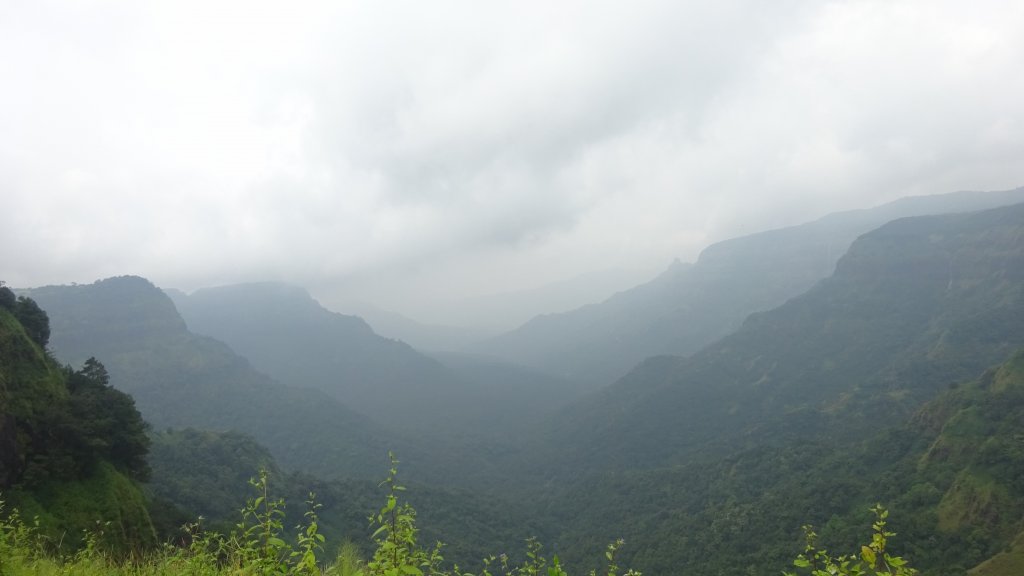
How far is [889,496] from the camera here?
240 ft

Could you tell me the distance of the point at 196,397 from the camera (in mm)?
184125

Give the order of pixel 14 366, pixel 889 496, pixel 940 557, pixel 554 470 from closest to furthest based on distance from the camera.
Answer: pixel 14 366, pixel 940 557, pixel 889 496, pixel 554 470

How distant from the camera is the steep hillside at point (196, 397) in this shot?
563 feet

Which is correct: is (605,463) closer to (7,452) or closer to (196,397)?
(196,397)

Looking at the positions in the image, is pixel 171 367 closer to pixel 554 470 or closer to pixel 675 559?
pixel 554 470

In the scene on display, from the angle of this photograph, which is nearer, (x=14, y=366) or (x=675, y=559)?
(x=14, y=366)

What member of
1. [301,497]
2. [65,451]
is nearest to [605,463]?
[301,497]

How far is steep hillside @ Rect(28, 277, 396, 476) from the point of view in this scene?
563 feet

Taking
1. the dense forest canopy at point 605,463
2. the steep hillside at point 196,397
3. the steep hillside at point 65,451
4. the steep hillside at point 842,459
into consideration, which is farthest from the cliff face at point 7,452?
the steep hillside at point 196,397

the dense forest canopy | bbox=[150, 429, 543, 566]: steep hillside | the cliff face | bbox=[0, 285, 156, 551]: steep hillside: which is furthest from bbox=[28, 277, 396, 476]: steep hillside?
the cliff face

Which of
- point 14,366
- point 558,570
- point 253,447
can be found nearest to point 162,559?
point 558,570

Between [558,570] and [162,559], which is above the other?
[558,570]

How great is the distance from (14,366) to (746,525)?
9376 centimetres

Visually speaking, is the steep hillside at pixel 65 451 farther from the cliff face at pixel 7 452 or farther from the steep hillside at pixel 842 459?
the steep hillside at pixel 842 459
